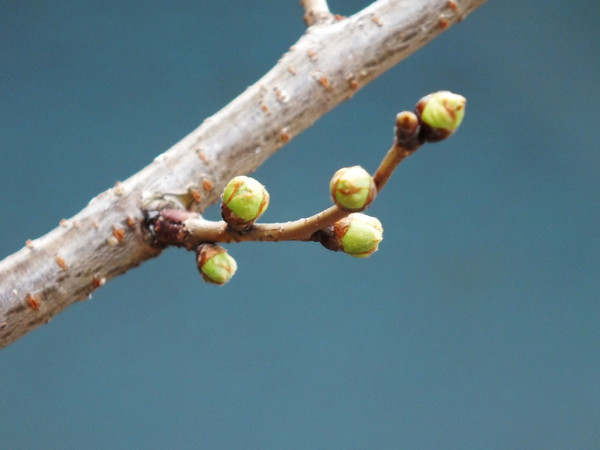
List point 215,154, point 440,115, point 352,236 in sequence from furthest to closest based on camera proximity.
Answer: point 215,154 → point 352,236 → point 440,115

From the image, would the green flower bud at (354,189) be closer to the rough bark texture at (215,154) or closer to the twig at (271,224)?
the twig at (271,224)

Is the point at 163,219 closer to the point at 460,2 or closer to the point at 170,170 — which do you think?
the point at 170,170

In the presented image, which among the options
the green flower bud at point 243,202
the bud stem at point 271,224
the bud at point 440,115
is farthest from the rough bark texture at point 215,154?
the bud at point 440,115

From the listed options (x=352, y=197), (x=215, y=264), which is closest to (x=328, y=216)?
(x=352, y=197)

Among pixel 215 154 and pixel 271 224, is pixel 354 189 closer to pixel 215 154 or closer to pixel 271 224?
pixel 271 224

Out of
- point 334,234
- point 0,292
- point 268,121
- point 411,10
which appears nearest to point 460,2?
point 411,10
